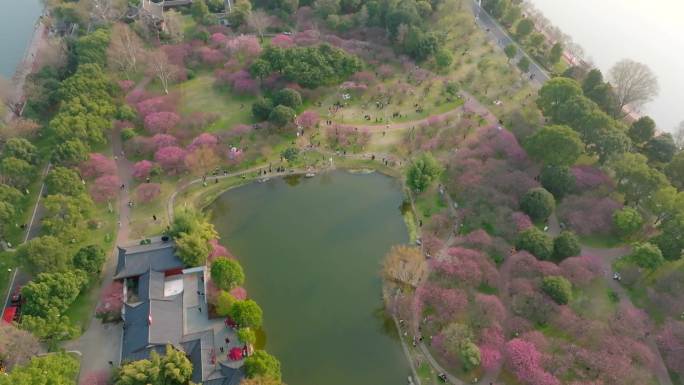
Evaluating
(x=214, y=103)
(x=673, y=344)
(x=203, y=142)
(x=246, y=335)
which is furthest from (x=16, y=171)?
(x=673, y=344)

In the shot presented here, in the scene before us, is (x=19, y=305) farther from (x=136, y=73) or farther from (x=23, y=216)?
(x=136, y=73)

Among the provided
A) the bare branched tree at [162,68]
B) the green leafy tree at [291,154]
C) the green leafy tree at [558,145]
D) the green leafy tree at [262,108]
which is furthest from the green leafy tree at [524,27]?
the bare branched tree at [162,68]

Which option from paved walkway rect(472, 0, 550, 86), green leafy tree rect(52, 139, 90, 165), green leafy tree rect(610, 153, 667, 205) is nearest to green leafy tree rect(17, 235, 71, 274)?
green leafy tree rect(52, 139, 90, 165)

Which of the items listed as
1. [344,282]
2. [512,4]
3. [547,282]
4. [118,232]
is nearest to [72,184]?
[118,232]

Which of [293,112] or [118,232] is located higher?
[293,112]

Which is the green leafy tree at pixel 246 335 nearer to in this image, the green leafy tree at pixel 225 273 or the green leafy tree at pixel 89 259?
the green leafy tree at pixel 225 273

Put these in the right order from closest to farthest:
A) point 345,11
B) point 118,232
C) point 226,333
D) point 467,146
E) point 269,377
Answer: point 269,377 → point 226,333 → point 118,232 → point 467,146 → point 345,11
